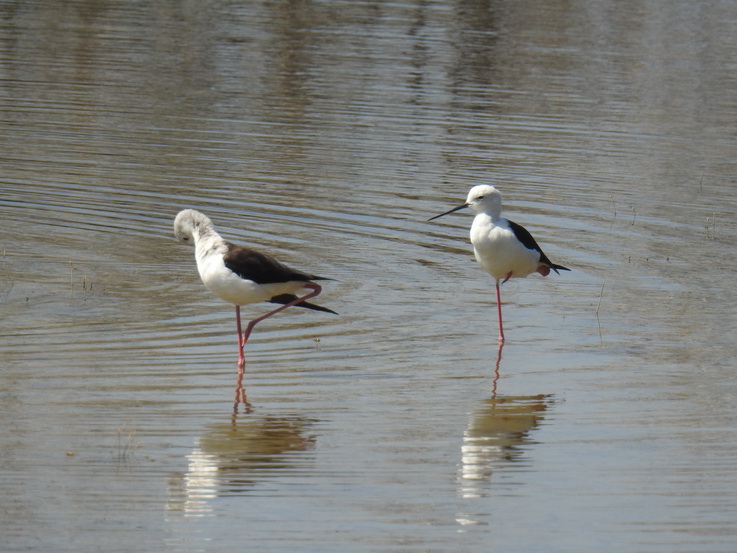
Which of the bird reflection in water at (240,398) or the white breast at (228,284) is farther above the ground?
the white breast at (228,284)

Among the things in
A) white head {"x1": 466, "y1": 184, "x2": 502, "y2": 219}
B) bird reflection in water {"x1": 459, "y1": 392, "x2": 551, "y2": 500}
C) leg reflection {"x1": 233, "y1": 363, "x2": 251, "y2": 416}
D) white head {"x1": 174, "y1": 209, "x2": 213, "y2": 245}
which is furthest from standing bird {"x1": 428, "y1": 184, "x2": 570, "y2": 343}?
leg reflection {"x1": 233, "y1": 363, "x2": 251, "y2": 416}

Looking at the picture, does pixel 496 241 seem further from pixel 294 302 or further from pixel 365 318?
pixel 294 302

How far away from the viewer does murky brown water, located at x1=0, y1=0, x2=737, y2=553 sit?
23.1ft

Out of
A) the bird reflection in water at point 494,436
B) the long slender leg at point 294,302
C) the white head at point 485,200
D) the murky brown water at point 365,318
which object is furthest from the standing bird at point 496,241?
the bird reflection in water at point 494,436

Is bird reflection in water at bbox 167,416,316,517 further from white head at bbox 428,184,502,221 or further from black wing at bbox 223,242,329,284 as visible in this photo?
white head at bbox 428,184,502,221

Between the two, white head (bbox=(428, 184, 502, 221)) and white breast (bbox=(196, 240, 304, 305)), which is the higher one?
white head (bbox=(428, 184, 502, 221))

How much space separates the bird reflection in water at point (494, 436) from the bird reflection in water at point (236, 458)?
0.95 meters

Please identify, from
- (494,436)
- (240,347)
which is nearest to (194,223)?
(240,347)

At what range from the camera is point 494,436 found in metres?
8.37

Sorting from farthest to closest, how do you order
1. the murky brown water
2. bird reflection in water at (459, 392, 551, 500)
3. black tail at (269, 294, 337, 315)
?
black tail at (269, 294, 337, 315) < bird reflection in water at (459, 392, 551, 500) < the murky brown water

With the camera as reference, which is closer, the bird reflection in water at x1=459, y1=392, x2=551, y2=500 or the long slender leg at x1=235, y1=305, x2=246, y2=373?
the bird reflection in water at x1=459, y1=392, x2=551, y2=500

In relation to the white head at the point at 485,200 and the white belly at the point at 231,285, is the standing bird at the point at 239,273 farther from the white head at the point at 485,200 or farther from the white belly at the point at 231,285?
the white head at the point at 485,200

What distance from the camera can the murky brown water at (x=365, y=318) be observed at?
7027 mm

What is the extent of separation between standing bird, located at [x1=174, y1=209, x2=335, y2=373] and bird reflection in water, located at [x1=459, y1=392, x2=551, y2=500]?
160 cm
